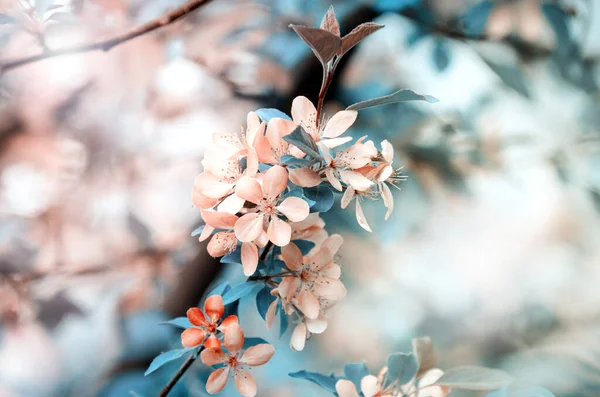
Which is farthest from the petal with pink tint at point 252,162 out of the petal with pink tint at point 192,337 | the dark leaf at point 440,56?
the dark leaf at point 440,56

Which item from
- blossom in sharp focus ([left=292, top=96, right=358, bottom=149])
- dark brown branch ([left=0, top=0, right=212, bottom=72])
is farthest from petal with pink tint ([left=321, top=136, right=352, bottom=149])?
dark brown branch ([left=0, top=0, right=212, bottom=72])

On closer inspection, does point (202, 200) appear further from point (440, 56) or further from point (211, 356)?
point (440, 56)

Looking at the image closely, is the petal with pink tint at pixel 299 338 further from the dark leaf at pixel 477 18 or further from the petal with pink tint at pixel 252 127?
the dark leaf at pixel 477 18

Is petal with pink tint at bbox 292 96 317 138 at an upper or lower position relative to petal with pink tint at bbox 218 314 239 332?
upper

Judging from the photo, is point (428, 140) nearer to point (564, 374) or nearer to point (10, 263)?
point (564, 374)

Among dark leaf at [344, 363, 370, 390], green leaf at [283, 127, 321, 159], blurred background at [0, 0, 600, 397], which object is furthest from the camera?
blurred background at [0, 0, 600, 397]

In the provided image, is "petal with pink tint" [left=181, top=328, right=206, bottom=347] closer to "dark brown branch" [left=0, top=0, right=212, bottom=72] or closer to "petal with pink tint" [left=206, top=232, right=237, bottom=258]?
"petal with pink tint" [left=206, top=232, right=237, bottom=258]

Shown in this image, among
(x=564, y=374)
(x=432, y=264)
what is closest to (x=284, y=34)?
(x=432, y=264)
